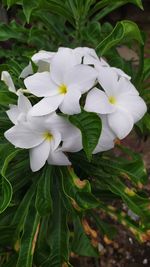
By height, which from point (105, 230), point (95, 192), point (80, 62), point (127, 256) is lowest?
point (127, 256)

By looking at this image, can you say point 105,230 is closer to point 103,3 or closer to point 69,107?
point 69,107

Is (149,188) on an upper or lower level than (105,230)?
lower

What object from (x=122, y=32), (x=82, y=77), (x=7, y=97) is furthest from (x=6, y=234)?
(x=122, y=32)

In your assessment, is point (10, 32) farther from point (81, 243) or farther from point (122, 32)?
point (81, 243)

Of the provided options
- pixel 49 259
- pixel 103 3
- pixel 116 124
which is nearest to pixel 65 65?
pixel 116 124

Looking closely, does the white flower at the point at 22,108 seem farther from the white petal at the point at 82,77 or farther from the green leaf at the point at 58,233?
the green leaf at the point at 58,233

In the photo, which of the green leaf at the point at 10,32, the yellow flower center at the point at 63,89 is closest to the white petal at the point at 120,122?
the yellow flower center at the point at 63,89
